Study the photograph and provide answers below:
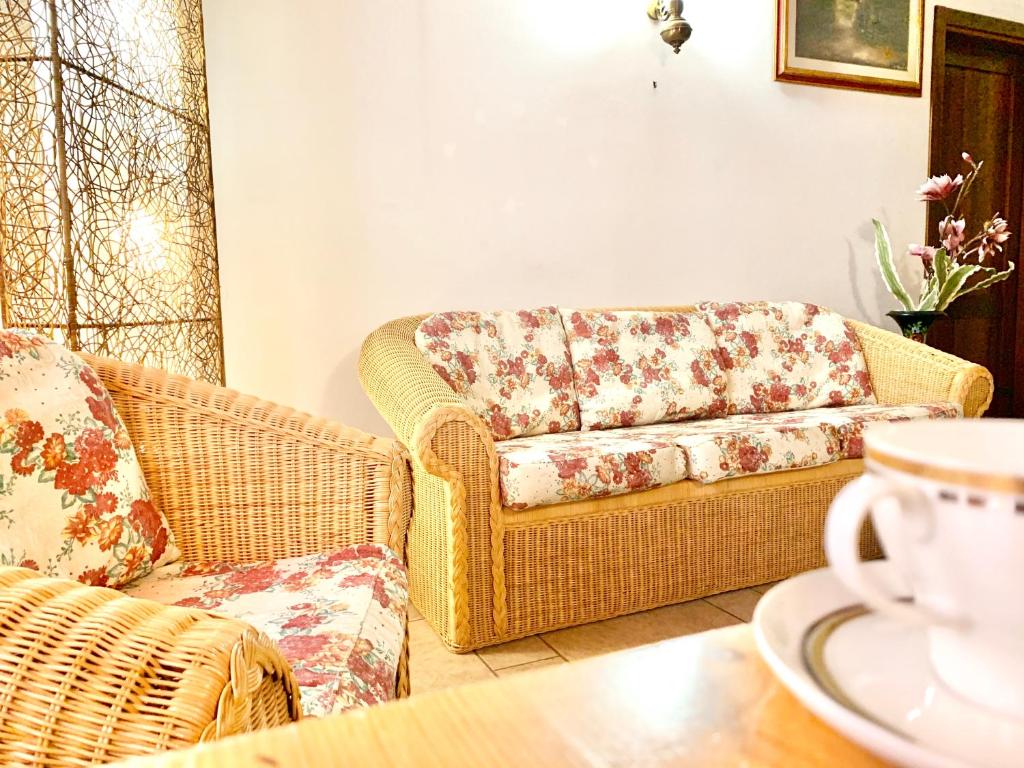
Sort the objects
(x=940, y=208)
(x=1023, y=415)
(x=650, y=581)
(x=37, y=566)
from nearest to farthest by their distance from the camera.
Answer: (x=37, y=566) → (x=650, y=581) → (x=940, y=208) → (x=1023, y=415)

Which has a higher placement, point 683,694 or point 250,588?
point 683,694

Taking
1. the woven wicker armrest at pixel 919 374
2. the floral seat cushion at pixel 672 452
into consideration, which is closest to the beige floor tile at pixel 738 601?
the floral seat cushion at pixel 672 452

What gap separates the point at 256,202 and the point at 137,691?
222cm

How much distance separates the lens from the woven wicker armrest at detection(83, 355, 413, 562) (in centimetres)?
135

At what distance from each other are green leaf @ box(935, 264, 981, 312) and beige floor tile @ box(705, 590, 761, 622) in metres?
1.87

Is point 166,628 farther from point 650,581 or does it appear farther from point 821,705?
point 650,581

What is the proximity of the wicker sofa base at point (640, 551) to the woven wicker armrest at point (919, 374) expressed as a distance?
0.60 m

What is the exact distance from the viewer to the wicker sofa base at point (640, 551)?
2041 mm

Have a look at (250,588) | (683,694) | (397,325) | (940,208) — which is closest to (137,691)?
(683,694)

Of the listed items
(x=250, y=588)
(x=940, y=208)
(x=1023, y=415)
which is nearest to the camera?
(x=250, y=588)

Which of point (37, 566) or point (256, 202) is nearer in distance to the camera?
point (37, 566)

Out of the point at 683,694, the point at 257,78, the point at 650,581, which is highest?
the point at 257,78

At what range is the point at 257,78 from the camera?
2543mm

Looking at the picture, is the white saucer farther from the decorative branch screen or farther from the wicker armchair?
the decorative branch screen
